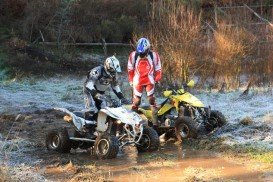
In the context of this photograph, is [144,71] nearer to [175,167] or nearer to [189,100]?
[189,100]

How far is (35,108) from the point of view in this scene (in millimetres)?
14336

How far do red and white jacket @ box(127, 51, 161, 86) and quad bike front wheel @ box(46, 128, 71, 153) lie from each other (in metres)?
2.10

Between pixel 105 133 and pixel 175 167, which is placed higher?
pixel 105 133

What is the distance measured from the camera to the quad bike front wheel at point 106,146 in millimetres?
8656

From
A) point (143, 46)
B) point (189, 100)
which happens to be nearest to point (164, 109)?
point (189, 100)

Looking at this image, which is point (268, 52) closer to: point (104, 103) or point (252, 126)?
point (252, 126)

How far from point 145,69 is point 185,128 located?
1.58 meters

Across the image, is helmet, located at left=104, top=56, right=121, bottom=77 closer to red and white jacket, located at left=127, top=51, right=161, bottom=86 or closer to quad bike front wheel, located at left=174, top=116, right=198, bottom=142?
red and white jacket, located at left=127, top=51, right=161, bottom=86

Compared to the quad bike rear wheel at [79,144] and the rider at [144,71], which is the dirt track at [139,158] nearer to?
the quad bike rear wheel at [79,144]

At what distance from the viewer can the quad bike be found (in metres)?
8.88

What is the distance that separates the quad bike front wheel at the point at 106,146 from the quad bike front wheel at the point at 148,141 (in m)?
0.69

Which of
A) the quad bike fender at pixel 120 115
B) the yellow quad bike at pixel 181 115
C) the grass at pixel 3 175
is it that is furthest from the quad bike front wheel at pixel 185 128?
the grass at pixel 3 175

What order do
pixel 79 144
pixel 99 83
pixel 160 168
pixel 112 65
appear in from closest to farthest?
pixel 160 168 → pixel 112 65 → pixel 79 144 → pixel 99 83

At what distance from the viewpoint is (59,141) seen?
9430 mm
